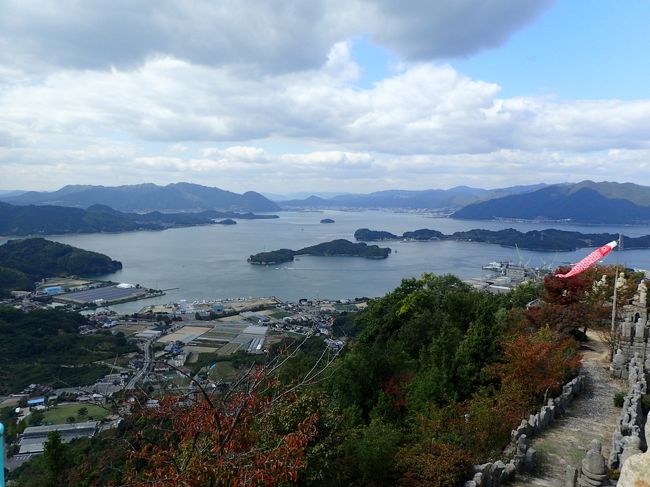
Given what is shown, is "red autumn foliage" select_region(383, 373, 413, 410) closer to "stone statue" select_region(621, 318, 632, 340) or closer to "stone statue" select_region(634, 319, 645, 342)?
"stone statue" select_region(621, 318, 632, 340)

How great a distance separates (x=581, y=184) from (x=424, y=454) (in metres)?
172

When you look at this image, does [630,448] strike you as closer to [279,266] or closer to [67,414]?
[67,414]

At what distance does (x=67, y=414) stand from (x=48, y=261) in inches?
1943

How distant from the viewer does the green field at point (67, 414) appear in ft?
65.6

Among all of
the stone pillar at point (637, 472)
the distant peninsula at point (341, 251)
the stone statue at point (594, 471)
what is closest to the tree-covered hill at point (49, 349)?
the stone statue at point (594, 471)

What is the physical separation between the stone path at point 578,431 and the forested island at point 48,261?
61.0 m

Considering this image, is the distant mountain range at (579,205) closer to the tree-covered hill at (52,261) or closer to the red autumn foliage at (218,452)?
the tree-covered hill at (52,261)

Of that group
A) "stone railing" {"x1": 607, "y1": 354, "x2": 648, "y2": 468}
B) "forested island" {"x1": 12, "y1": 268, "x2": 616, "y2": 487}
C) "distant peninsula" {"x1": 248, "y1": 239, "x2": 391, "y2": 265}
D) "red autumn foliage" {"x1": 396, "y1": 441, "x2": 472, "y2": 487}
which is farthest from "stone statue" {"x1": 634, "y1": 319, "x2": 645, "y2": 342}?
"distant peninsula" {"x1": 248, "y1": 239, "x2": 391, "y2": 265}

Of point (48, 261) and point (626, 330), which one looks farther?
point (48, 261)

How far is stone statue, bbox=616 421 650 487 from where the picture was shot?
169cm

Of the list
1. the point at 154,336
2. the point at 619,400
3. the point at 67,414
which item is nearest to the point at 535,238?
the point at 154,336

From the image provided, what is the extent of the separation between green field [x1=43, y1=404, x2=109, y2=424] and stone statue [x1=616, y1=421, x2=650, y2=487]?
21.6m

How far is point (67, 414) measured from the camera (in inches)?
Answer: 816

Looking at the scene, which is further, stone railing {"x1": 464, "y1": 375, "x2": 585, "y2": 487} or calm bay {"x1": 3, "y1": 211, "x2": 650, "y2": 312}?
calm bay {"x1": 3, "y1": 211, "x2": 650, "y2": 312}
